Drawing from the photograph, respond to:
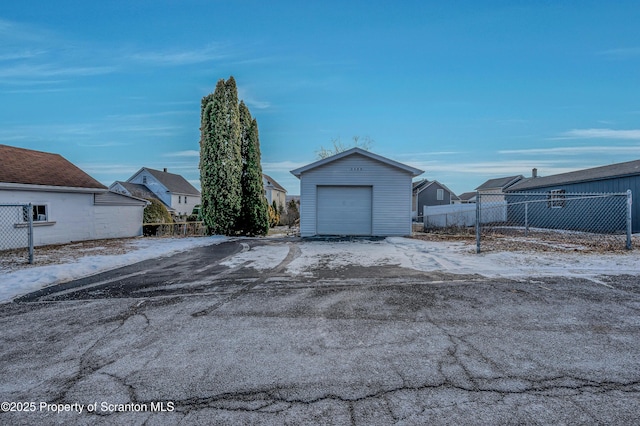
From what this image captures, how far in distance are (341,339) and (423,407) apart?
1188 millimetres

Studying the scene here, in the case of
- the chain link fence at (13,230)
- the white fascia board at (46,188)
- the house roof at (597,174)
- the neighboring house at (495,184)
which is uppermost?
the neighboring house at (495,184)

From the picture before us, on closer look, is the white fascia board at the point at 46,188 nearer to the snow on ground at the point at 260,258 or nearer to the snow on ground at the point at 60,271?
the snow on ground at the point at 60,271

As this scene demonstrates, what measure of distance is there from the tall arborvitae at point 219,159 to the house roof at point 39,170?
15.3 feet

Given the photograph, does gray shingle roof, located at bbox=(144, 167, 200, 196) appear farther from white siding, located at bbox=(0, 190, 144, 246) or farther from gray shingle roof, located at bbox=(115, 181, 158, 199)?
white siding, located at bbox=(0, 190, 144, 246)

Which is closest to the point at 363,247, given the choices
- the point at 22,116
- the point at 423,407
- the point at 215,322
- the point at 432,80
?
the point at 215,322

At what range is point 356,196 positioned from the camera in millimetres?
14000

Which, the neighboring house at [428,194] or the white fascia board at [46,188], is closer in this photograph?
the white fascia board at [46,188]

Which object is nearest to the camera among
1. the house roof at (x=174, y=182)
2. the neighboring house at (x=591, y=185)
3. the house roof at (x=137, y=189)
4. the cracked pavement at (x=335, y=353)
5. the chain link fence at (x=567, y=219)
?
the cracked pavement at (x=335, y=353)

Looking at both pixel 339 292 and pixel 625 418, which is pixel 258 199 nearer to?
pixel 339 292

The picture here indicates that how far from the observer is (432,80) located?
49.8ft

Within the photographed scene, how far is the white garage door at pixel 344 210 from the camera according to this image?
14.0 meters

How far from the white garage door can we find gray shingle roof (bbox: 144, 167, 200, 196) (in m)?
Answer: 29.6

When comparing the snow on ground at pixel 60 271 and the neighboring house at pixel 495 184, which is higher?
the neighboring house at pixel 495 184

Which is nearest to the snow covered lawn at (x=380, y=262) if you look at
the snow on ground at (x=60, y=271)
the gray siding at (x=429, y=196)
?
the snow on ground at (x=60, y=271)
